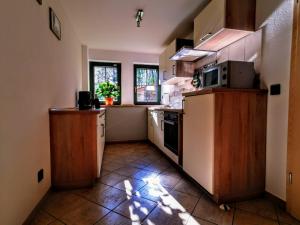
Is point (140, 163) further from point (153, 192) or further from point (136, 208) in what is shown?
point (136, 208)

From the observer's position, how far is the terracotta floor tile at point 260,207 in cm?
153

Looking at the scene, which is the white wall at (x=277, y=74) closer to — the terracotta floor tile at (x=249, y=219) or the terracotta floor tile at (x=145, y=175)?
the terracotta floor tile at (x=249, y=219)

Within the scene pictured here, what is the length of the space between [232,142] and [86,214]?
1424 millimetres

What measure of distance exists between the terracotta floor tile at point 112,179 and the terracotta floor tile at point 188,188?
2.30 feet

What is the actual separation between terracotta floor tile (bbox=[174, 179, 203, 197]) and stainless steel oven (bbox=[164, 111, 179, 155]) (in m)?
0.47

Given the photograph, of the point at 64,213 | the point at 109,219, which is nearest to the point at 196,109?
the point at 109,219

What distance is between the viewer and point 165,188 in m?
2.01

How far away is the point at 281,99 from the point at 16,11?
2205 mm

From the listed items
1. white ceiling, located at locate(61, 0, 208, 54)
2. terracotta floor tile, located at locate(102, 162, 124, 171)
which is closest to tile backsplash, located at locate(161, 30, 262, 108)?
white ceiling, located at locate(61, 0, 208, 54)

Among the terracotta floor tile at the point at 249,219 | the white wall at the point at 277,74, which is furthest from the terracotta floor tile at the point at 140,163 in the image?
the white wall at the point at 277,74

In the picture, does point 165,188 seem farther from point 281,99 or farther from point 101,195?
point 281,99

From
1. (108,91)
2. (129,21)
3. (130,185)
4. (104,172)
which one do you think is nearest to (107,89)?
(108,91)

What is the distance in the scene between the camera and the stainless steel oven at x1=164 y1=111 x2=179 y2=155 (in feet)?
8.23

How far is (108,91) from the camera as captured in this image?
13.9ft
